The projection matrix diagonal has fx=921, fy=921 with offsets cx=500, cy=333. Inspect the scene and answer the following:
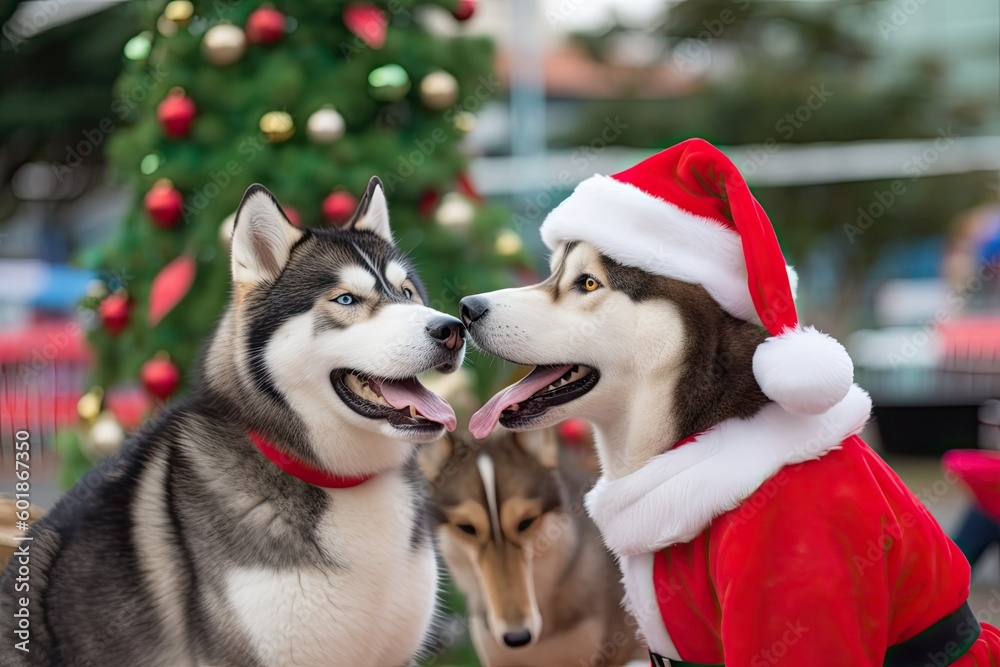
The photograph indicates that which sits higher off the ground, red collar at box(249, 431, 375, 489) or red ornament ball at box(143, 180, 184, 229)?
red collar at box(249, 431, 375, 489)

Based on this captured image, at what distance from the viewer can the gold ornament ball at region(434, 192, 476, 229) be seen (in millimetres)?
3561

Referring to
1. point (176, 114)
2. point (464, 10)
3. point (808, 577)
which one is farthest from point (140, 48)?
point (808, 577)

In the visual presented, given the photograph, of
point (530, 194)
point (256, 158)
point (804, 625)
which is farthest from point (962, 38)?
point (804, 625)

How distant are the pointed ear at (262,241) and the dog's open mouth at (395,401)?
0.30 m

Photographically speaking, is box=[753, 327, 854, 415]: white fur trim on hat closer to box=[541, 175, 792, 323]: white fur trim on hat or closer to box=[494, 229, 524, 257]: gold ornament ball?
box=[541, 175, 792, 323]: white fur trim on hat

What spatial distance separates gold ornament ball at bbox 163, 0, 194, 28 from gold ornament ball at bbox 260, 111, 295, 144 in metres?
0.49

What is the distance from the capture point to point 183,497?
1.96 m

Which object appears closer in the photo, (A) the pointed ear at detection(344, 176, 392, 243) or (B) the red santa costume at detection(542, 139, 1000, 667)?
(B) the red santa costume at detection(542, 139, 1000, 667)

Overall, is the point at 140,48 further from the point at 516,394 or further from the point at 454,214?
the point at 516,394

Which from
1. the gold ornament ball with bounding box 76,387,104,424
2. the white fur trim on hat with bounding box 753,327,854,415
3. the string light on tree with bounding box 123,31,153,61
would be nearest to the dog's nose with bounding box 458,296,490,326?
the white fur trim on hat with bounding box 753,327,854,415

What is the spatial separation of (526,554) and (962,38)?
20.0m

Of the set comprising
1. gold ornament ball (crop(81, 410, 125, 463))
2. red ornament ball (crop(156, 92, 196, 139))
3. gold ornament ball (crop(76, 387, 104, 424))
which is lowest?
gold ornament ball (crop(76, 387, 104, 424))

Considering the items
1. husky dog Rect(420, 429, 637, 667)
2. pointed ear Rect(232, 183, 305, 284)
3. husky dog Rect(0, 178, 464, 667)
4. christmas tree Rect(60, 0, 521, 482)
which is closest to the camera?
husky dog Rect(0, 178, 464, 667)

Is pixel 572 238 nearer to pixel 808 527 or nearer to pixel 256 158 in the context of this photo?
pixel 808 527
